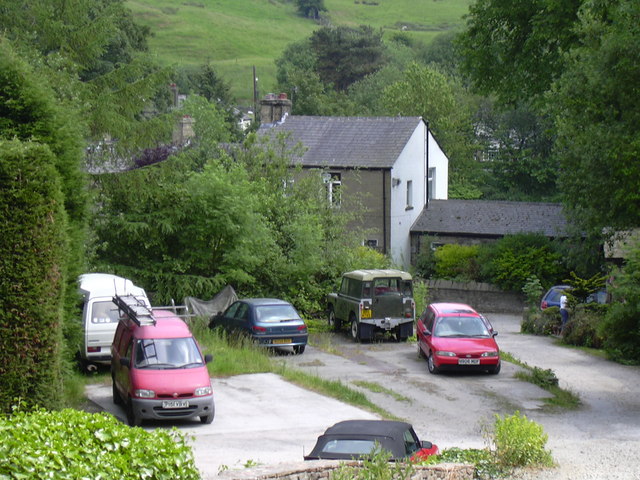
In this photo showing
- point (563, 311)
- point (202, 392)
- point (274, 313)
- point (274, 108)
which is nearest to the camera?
point (202, 392)

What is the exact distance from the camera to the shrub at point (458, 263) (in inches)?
1665

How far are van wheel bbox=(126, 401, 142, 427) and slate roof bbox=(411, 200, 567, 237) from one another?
2992cm

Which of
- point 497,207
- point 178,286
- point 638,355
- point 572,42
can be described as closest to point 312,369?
point 178,286

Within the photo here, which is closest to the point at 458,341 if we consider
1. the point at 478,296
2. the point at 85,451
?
the point at 85,451

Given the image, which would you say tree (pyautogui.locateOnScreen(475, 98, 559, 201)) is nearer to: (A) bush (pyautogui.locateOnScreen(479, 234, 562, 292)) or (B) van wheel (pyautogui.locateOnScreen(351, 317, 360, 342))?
(A) bush (pyautogui.locateOnScreen(479, 234, 562, 292))

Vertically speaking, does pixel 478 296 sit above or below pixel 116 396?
below

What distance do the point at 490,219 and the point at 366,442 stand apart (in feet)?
116

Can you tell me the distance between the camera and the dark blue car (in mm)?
24781

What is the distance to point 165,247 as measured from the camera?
28.4 meters

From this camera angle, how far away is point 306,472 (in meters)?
9.97

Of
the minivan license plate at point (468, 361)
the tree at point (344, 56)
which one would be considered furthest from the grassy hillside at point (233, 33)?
the minivan license plate at point (468, 361)

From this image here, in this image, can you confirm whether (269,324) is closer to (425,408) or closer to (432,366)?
(432,366)

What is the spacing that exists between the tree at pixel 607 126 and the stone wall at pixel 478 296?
20650 mm

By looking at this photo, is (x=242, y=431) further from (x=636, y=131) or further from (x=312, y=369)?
(x=636, y=131)
